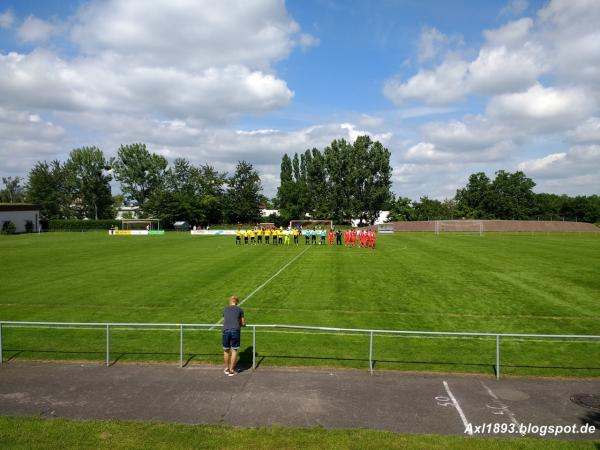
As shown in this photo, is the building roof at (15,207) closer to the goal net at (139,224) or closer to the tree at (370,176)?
the goal net at (139,224)

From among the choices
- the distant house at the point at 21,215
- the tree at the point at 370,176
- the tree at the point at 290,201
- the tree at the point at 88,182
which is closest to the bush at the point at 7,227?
the distant house at the point at 21,215

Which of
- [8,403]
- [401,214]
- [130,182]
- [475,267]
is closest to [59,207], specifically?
[130,182]

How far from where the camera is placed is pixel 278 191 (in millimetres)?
98188

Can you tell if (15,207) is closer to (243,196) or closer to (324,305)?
(243,196)

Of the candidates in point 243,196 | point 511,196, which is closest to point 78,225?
point 243,196

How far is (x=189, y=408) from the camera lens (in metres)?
8.32

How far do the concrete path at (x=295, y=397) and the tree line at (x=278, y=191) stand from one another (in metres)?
77.4

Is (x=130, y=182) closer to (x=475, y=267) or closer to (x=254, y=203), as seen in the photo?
(x=254, y=203)

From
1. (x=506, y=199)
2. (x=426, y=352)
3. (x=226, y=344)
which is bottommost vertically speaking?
(x=426, y=352)

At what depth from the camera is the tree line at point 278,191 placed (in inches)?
3605

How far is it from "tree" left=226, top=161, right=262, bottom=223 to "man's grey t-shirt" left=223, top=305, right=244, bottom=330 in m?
86.6

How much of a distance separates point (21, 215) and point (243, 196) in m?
40.9

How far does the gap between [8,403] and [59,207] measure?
321 feet

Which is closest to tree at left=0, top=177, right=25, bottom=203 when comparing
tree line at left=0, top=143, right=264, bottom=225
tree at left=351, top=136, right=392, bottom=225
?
tree line at left=0, top=143, right=264, bottom=225
